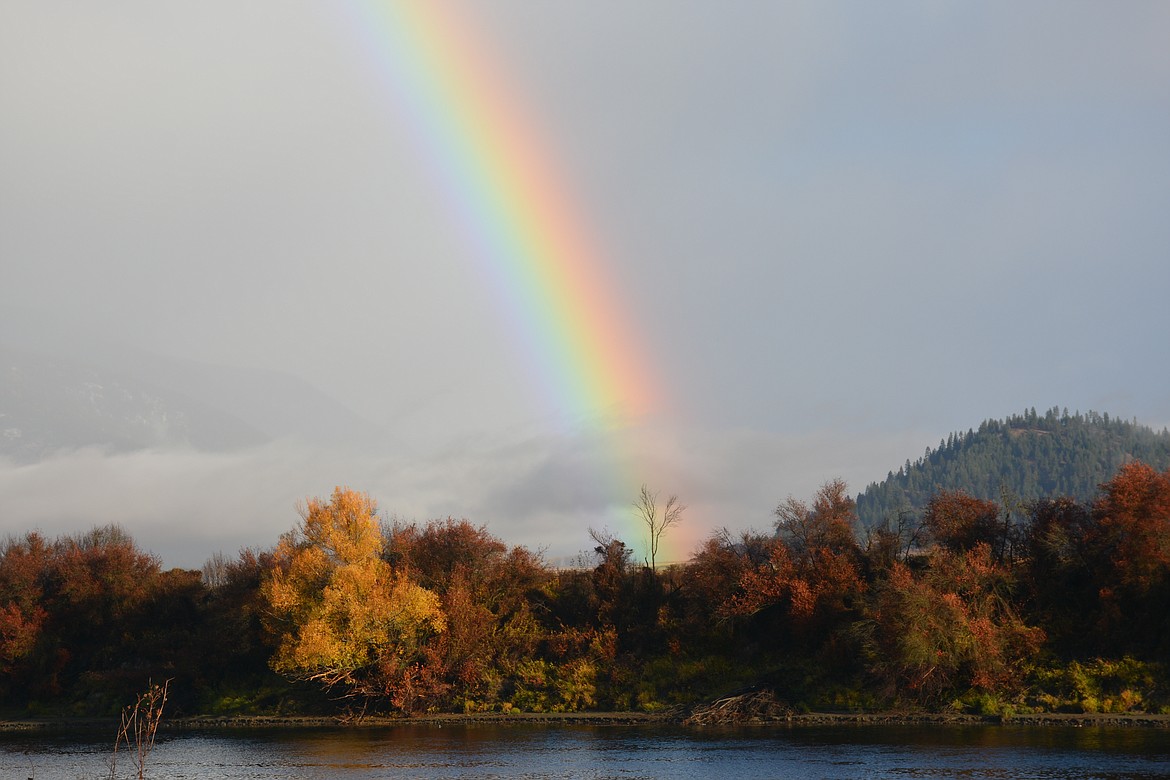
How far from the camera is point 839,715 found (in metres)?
66.1

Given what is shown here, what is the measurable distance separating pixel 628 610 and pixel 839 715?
24.4 metres

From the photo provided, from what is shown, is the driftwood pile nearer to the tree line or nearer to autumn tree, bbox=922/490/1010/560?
the tree line

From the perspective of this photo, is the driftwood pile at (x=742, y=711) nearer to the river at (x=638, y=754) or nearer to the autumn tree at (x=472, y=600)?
the river at (x=638, y=754)

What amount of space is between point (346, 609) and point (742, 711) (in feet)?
101

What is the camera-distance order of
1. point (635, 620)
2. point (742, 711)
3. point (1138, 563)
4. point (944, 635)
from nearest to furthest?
point (944, 635) < point (1138, 563) < point (742, 711) < point (635, 620)

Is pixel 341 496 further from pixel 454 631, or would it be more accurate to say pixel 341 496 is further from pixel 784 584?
pixel 784 584

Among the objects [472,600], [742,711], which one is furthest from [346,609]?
[742,711]

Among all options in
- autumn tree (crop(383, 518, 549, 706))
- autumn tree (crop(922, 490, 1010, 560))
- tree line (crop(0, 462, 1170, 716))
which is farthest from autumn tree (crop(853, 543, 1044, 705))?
autumn tree (crop(383, 518, 549, 706))

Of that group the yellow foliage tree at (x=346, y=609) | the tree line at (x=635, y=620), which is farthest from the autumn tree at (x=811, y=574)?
the yellow foliage tree at (x=346, y=609)

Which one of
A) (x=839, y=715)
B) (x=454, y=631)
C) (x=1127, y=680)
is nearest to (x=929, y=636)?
(x=839, y=715)

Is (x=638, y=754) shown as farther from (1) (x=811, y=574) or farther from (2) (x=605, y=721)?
(1) (x=811, y=574)

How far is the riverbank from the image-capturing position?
60.0 m

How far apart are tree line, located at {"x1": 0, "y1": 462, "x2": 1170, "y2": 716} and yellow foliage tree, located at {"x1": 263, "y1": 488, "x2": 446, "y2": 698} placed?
17 centimetres

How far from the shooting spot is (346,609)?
7844 cm
